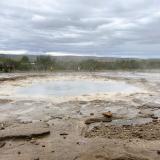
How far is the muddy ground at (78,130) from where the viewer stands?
5.89 m

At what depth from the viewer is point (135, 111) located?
31.7 feet

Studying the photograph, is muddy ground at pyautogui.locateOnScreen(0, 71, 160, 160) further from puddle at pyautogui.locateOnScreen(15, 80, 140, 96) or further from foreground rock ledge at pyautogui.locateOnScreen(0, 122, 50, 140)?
puddle at pyautogui.locateOnScreen(15, 80, 140, 96)

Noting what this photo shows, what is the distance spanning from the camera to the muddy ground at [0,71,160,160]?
5.89 m

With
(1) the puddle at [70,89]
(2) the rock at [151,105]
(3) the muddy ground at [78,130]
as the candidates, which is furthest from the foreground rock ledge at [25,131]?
(1) the puddle at [70,89]

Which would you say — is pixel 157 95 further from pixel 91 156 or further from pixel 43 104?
pixel 91 156

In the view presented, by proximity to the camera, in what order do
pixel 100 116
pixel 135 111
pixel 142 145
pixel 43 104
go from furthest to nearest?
1. pixel 43 104
2. pixel 135 111
3. pixel 100 116
4. pixel 142 145

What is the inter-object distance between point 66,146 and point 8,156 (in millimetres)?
1062

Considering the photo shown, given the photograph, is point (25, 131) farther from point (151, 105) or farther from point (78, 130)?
point (151, 105)

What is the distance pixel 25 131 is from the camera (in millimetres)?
7223

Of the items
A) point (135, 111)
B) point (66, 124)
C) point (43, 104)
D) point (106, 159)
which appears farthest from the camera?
point (43, 104)

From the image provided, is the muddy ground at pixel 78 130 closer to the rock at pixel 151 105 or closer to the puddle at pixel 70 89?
the rock at pixel 151 105

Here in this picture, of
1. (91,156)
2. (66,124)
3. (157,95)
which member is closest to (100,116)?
(66,124)

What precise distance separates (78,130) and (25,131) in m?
1.13

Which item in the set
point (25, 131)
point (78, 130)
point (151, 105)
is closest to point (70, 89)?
point (151, 105)
